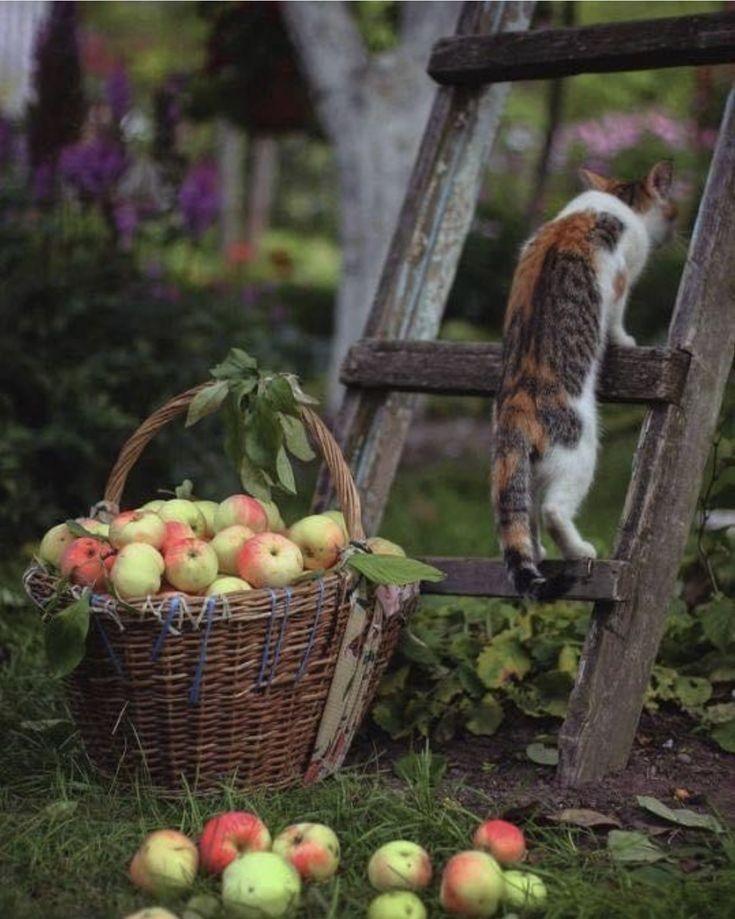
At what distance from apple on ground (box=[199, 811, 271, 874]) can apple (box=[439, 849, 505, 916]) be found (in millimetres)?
344

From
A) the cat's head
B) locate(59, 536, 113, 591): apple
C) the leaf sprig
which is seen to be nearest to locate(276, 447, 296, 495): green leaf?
the leaf sprig

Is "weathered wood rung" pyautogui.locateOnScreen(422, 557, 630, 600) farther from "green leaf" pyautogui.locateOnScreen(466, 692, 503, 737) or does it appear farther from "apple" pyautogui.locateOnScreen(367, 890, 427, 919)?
"apple" pyautogui.locateOnScreen(367, 890, 427, 919)

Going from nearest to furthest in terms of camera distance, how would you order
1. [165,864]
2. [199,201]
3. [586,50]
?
[165,864] → [586,50] → [199,201]

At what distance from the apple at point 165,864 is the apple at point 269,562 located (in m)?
0.58

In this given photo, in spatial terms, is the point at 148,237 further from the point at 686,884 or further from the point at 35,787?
the point at 686,884

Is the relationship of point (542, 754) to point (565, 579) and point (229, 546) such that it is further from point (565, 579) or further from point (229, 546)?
point (229, 546)

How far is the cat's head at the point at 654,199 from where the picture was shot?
3355 mm

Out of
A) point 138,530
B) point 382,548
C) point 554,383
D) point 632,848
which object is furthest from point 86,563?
point 632,848

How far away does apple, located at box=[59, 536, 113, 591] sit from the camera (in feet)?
8.91

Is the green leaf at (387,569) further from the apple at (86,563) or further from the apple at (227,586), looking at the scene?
the apple at (86,563)

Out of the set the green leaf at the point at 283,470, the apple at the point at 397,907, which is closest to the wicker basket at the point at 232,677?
the green leaf at the point at 283,470

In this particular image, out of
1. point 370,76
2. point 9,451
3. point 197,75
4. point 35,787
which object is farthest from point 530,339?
point 197,75

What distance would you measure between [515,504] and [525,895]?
0.87m

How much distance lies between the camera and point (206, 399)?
9.74ft
